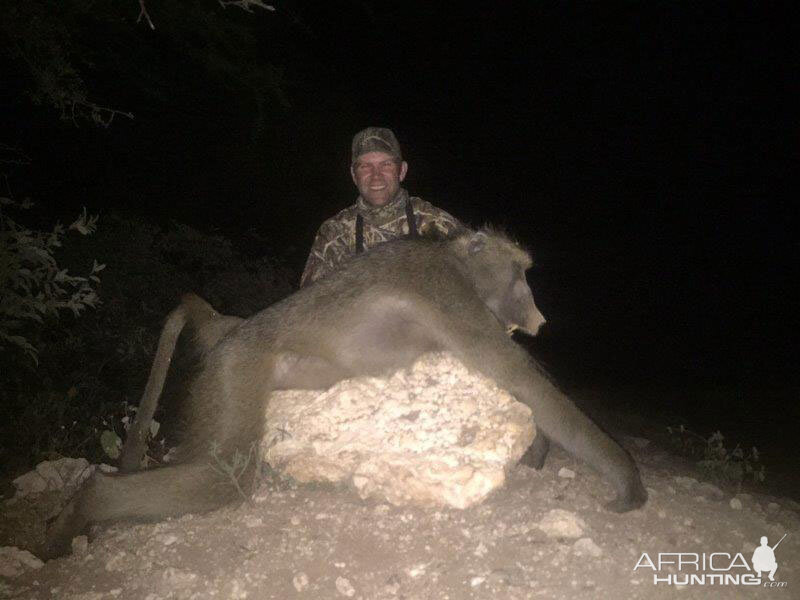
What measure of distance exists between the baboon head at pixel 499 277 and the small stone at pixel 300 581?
2261mm

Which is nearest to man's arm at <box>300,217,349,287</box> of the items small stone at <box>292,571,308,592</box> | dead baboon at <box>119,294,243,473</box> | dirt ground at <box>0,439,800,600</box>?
dead baboon at <box>119,294,243,473</box>

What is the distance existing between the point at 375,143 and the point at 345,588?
14.5 feet

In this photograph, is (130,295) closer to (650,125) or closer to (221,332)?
(221,332)

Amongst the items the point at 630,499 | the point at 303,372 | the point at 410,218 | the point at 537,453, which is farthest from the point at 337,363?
the point at 410,218

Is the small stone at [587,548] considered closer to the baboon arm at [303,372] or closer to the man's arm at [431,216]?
the baboon arm at [303,372]

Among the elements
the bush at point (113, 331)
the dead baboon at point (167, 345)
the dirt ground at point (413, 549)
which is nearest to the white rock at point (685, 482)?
the dirt ground at point (413, 549)

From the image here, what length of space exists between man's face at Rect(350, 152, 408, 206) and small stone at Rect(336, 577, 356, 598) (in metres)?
4.05

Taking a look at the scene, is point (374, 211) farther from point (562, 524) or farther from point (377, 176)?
point (562, 524)

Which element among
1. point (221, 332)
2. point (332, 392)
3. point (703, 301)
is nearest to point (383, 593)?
point (332, 392)

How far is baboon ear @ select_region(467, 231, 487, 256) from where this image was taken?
4.09 meters

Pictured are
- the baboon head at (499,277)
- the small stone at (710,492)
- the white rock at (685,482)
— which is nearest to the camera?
the small stone at (710,492)

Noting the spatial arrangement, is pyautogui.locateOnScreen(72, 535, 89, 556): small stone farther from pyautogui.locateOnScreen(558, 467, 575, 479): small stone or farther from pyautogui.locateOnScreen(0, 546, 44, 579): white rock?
pyautogui.locateOnScreen(558, 467, 575, 479): small stone

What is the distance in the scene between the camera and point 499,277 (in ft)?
13.6

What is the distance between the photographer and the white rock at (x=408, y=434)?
3.26 m
